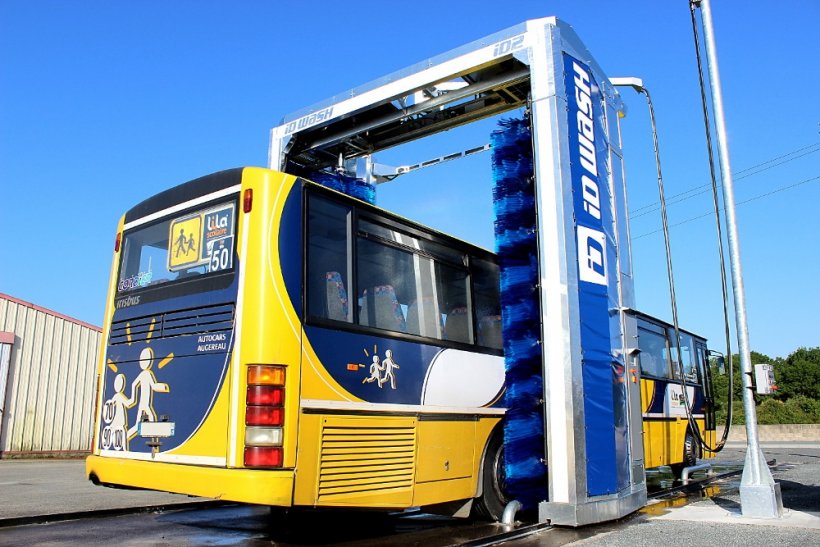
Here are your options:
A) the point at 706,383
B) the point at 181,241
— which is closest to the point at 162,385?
the point at 181,241

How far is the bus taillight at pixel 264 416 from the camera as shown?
4879 mm

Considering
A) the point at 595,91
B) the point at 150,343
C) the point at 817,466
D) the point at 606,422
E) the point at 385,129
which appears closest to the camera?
the point at 150,343

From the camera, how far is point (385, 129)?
9211 mm

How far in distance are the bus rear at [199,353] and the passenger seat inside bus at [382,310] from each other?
0.85m

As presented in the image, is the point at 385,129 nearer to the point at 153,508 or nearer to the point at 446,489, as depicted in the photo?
the point at 446,489

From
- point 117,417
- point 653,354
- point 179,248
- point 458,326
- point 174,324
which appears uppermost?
point 179,248

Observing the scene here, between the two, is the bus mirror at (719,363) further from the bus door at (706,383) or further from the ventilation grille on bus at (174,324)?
the ventilation grille on bus at (174,324)

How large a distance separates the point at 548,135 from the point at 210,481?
4.68 metres

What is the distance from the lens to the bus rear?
4938mm

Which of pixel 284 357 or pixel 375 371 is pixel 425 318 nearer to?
pixel 375 371

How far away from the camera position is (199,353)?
548 cm

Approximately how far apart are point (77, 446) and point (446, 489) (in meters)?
18.8

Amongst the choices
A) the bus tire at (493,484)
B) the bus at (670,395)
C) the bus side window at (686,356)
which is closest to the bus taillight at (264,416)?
the bus tire at (493,484)

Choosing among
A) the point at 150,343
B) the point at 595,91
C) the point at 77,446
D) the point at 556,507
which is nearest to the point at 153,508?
the point at 150,343
